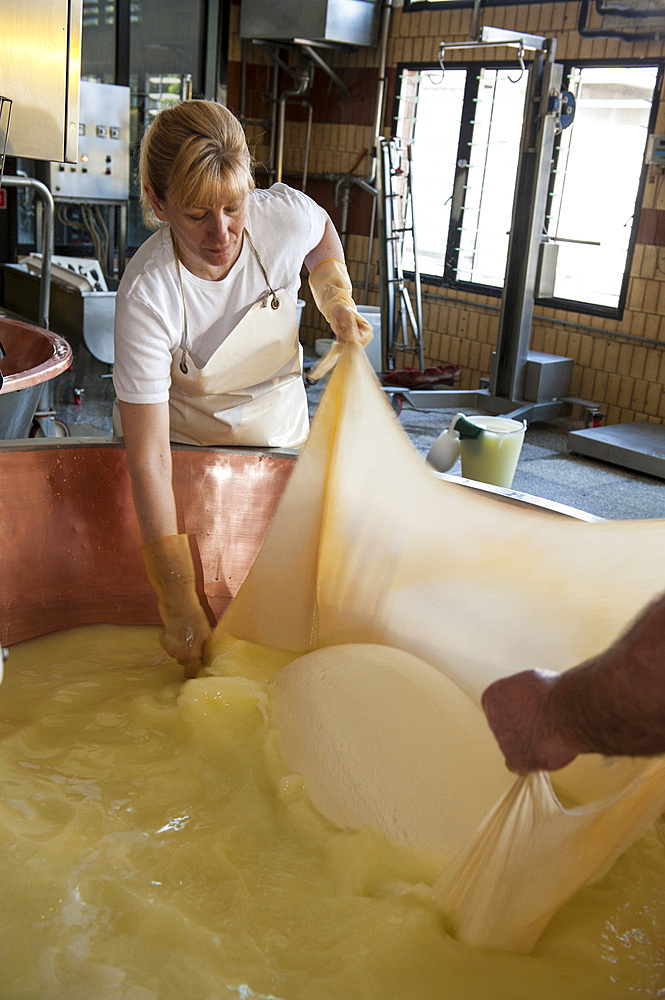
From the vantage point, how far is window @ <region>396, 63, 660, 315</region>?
5.03 m

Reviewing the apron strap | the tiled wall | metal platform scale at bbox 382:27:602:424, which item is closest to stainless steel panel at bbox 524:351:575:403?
metal platform scale at bbox 382:27:602:424

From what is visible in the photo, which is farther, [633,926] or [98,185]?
[98,185]

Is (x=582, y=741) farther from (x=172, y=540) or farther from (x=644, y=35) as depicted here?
(x=644, y=35)

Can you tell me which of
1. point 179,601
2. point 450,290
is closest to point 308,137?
point 450,290

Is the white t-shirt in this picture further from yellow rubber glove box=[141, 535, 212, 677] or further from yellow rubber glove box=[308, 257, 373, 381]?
yellow rubber glove box=[141, 535, 212, 677]

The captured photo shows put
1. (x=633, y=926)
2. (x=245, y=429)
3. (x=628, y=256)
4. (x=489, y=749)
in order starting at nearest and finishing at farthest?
(x=633, y=926) → (x=489, y=749) → (x=245, y=429) → (x=628, y=256)

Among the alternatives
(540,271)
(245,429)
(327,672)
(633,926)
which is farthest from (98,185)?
(633,926)

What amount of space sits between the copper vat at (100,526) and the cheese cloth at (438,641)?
28 centimetres

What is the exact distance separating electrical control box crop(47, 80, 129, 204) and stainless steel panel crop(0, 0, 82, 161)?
2472mm

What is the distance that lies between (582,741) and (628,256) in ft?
16.0

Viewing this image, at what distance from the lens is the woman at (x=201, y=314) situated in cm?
138

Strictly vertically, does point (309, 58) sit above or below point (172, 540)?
above

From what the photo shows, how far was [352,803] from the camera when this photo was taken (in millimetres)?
1242

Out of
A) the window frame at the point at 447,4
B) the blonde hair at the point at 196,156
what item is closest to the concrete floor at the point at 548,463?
the window frame at the point at 447,4
